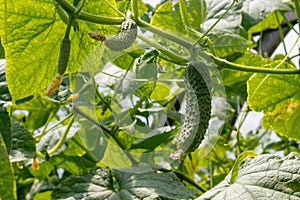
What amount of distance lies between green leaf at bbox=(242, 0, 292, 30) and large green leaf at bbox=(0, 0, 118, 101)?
1.55 feet

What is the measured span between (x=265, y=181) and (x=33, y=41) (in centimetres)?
38

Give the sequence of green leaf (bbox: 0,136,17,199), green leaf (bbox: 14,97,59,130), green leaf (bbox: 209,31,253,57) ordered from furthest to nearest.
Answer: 1. green leaf (bbox: 14,97,59,130)
2. green leaf (bbox: 209,31,253,57)
3. green leaf (bbox: 0,136,17,199)

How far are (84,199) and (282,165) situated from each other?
1.14ft

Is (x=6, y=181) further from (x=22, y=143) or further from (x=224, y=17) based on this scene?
(x=224, y=17)

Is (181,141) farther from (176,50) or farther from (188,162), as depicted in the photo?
(188,162)

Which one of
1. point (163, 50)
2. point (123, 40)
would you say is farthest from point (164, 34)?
point (123, 40)

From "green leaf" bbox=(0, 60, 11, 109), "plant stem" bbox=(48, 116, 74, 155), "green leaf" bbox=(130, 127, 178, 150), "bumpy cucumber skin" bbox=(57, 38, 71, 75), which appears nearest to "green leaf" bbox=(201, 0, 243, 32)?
"green leaf" bbox=(130, 127, 178, 150)

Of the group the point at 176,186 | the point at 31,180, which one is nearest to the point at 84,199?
the point at 176,186

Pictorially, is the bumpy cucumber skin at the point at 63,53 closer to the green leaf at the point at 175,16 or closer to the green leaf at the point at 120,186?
the green leaf at the point at 120,186

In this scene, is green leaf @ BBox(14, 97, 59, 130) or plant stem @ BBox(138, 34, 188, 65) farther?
green leaf @ BBox(14, 97, 59, 130)

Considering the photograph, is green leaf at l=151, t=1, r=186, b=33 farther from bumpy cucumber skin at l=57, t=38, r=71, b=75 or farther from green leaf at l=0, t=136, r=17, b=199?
green leaf at l=0, t=136, r=17, b=199

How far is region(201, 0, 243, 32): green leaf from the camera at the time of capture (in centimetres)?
121

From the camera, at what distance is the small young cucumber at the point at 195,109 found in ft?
2.15

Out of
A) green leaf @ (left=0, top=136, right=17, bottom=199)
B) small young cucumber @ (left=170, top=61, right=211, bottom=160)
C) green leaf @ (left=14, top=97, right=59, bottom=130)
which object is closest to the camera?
green leaf @ (left=0, top=136, right=17, bottom=199)
